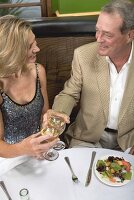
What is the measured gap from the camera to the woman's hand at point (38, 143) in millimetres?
1204

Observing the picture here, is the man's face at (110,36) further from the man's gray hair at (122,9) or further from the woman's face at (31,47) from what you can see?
the woman's face at (31,47)

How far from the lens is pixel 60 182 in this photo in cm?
129

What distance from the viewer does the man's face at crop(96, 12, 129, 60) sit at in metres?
1.70

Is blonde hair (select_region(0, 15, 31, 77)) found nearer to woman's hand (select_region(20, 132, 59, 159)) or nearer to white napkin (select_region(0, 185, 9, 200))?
woman's hand (select_region(20, 132, 59, 159))

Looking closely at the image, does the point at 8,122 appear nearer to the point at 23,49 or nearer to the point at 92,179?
the point at 23,49

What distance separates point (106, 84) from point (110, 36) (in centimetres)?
29

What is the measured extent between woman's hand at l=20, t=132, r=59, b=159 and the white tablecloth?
0.10m

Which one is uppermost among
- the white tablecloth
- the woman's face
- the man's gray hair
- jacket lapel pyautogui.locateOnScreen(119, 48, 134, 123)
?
the man's gray hair

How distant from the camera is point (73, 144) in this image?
2039 mm

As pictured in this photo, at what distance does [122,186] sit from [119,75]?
78 cm

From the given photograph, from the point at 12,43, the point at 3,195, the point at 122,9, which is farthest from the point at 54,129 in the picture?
the point at 122,9

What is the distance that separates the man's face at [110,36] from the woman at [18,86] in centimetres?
37

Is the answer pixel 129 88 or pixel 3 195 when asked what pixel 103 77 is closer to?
pixel 129 88

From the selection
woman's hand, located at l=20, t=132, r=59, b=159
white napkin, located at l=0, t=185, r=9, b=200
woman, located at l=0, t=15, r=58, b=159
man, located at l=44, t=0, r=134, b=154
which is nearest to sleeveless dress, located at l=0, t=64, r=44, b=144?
woman, located at l=0, t=15, r=58, b=159
